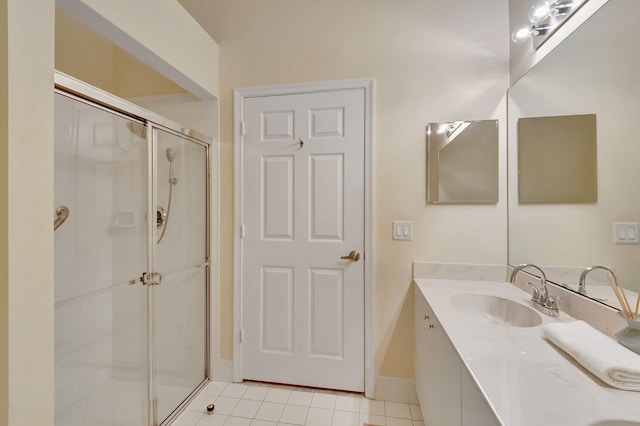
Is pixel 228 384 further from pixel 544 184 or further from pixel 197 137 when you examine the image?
pixel 544 184

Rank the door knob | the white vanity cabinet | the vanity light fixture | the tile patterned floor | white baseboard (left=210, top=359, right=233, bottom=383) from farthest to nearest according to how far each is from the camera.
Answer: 1. white baseboard (left=210, top=359, right=233, bottom=383)
2. the door knob
3. the tile patterned floor
4. the vanity light fixture
5. the white vanity cabinet

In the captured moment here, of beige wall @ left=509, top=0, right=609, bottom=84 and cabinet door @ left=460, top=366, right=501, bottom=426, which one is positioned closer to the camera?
cabinet door @ left=460, top=366, right=501, bottom=426

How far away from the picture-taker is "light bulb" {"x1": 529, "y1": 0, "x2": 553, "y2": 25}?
4.07 ft

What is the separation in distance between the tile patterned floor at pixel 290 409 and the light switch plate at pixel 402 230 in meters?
1.04

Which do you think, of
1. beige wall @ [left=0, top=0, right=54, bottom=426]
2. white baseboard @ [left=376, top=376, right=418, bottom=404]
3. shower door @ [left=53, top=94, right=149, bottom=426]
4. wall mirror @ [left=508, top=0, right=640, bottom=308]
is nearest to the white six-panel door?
white baseboard @ [left=376, top=376, right=418, bottom=404]

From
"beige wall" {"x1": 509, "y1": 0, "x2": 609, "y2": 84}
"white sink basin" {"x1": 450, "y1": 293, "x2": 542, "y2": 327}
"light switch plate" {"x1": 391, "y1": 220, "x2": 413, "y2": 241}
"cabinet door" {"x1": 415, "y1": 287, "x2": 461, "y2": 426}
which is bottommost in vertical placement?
"cabinet door" {"x1": 415, "y1": 287, "x2": 461, "y2": 426}

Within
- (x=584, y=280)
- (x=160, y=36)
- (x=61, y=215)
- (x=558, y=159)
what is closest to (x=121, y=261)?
(x=61, y=215)

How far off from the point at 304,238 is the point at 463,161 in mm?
1121

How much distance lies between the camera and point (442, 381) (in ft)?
3.42

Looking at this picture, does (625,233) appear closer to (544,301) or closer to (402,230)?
(544,301)

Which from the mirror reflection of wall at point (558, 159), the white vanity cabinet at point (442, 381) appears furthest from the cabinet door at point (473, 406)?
the mirror reflection of wall at point (558, 159)

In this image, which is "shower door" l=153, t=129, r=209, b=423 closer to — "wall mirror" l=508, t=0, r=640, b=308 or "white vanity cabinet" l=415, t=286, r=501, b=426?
"white vanity cabinet" l=415, t=286, r=501, b=426

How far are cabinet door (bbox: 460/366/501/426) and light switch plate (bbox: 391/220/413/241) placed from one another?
98 cm

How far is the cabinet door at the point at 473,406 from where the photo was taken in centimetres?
61
